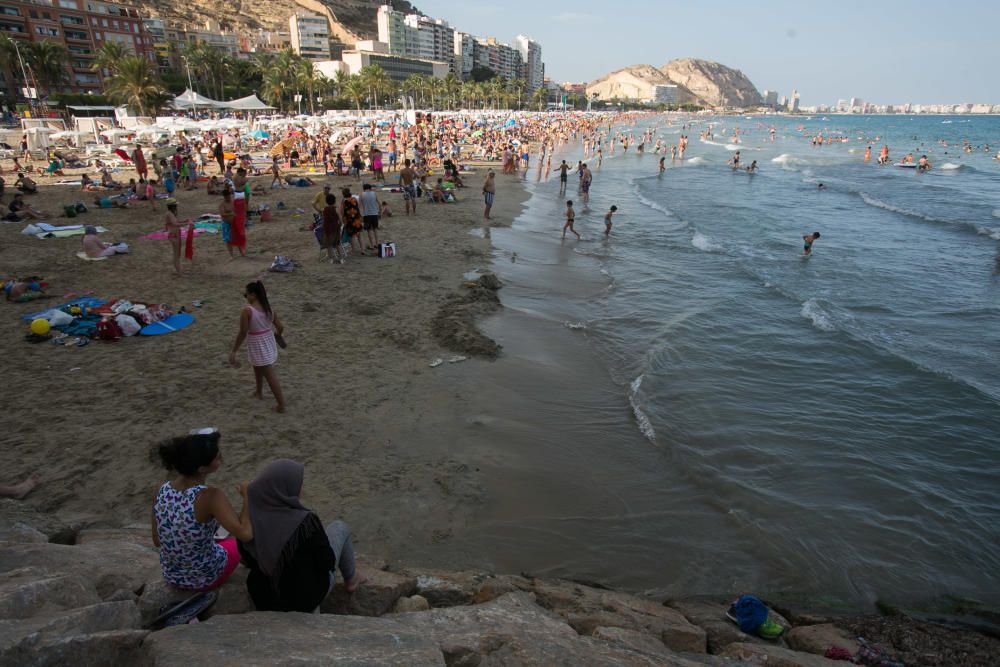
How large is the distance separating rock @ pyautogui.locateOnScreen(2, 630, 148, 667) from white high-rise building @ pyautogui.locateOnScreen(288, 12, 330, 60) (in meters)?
153

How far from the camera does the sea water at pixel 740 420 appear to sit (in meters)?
5.11

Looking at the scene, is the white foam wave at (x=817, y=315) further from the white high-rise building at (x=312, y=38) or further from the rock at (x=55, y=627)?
the white high-rise building at (x=312, y=38)

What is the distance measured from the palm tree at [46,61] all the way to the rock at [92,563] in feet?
265

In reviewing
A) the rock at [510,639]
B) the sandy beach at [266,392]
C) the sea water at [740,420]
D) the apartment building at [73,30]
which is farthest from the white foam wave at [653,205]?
the apartment building at [73,30]

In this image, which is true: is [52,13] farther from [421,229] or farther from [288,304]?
[288,304]

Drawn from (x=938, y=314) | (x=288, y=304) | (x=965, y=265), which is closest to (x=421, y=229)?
Answer: (x=288, y=304)

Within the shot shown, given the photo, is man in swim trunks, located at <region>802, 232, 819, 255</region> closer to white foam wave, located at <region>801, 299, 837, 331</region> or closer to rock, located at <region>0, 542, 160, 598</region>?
white foam wave, located at <region>801, 299, 837, 331</region>

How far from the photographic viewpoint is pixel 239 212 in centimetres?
1184

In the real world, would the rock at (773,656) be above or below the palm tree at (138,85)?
below

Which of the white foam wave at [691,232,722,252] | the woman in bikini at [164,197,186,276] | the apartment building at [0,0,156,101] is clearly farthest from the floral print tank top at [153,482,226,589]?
the apartment building at [0,0,156,101]

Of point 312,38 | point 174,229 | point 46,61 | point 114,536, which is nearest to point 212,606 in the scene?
point 114,536

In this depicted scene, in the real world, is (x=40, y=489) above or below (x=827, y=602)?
above

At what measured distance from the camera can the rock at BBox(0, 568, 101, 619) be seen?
2641 mm

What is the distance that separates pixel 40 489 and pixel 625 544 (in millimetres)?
5375
